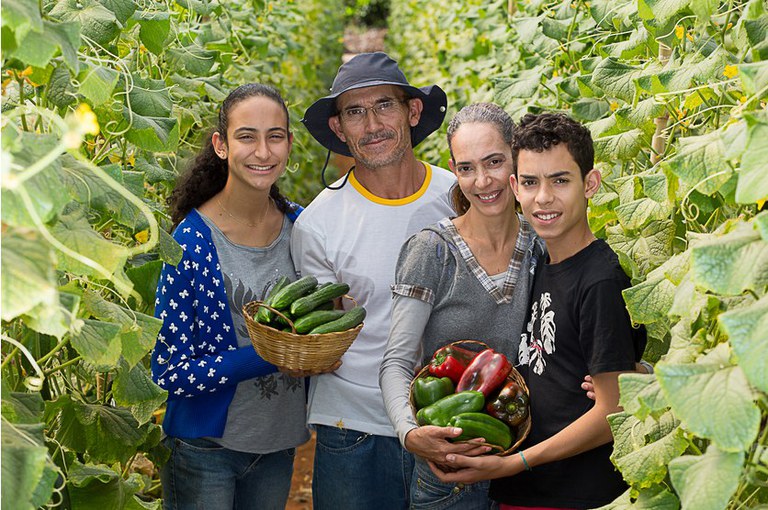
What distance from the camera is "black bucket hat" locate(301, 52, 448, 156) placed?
2.81 metres

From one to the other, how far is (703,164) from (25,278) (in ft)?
3.21

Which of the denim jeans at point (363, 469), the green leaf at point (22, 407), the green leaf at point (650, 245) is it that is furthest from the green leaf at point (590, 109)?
the green leaf at point (22, 407)

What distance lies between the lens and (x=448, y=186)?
9.51 feet

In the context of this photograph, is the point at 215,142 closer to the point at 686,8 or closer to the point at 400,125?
the point at 400,125

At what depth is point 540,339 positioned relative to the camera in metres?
2.18

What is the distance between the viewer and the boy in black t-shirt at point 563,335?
2029 millimetres

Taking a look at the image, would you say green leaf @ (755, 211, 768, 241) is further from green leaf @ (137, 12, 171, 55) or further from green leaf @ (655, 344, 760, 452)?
green leaf @ (137, 12, 171, 55)

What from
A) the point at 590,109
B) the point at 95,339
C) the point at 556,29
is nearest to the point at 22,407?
the point at 95,339

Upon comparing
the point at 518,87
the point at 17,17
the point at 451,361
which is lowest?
the point at 451,361

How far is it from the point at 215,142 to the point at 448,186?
734mm

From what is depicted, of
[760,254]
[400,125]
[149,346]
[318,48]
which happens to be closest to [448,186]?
[400,125]

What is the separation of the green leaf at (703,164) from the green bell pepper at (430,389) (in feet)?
3.14

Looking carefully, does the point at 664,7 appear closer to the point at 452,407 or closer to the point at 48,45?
the point at 452,407

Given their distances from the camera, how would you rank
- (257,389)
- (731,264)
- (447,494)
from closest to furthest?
(731,264)
(447,494)
(257,389)
